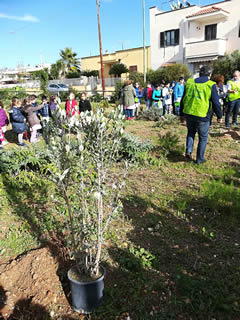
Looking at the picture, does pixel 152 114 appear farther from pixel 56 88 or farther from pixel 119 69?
pixel 119 69

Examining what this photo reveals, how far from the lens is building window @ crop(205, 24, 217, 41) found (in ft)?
76.7

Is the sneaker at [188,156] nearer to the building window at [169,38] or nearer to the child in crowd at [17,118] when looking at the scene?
the child in crowd at [17,118]

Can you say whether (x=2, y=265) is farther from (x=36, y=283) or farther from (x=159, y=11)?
(x=159, y=11)

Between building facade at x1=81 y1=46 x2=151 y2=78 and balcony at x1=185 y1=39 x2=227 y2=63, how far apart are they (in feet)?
18.9

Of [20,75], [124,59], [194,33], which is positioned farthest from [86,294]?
[20,75]

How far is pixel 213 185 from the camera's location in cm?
361

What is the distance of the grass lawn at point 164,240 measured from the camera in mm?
2203

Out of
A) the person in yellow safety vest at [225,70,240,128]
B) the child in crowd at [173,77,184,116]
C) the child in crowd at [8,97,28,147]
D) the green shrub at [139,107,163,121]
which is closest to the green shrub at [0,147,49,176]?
the child in crowd at [8,97,28,147]

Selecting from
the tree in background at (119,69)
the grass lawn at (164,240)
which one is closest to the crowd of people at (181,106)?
the grass lawn at (164,240)

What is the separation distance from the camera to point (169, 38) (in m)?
26.0

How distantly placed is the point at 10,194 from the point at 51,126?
269 centimetres

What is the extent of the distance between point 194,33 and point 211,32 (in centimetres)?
155

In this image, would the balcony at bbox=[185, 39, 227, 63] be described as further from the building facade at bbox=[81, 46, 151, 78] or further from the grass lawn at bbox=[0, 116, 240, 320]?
the grass lawn at bbox=[0, 116, 240, 320]

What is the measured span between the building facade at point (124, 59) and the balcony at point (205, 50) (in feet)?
18.9
